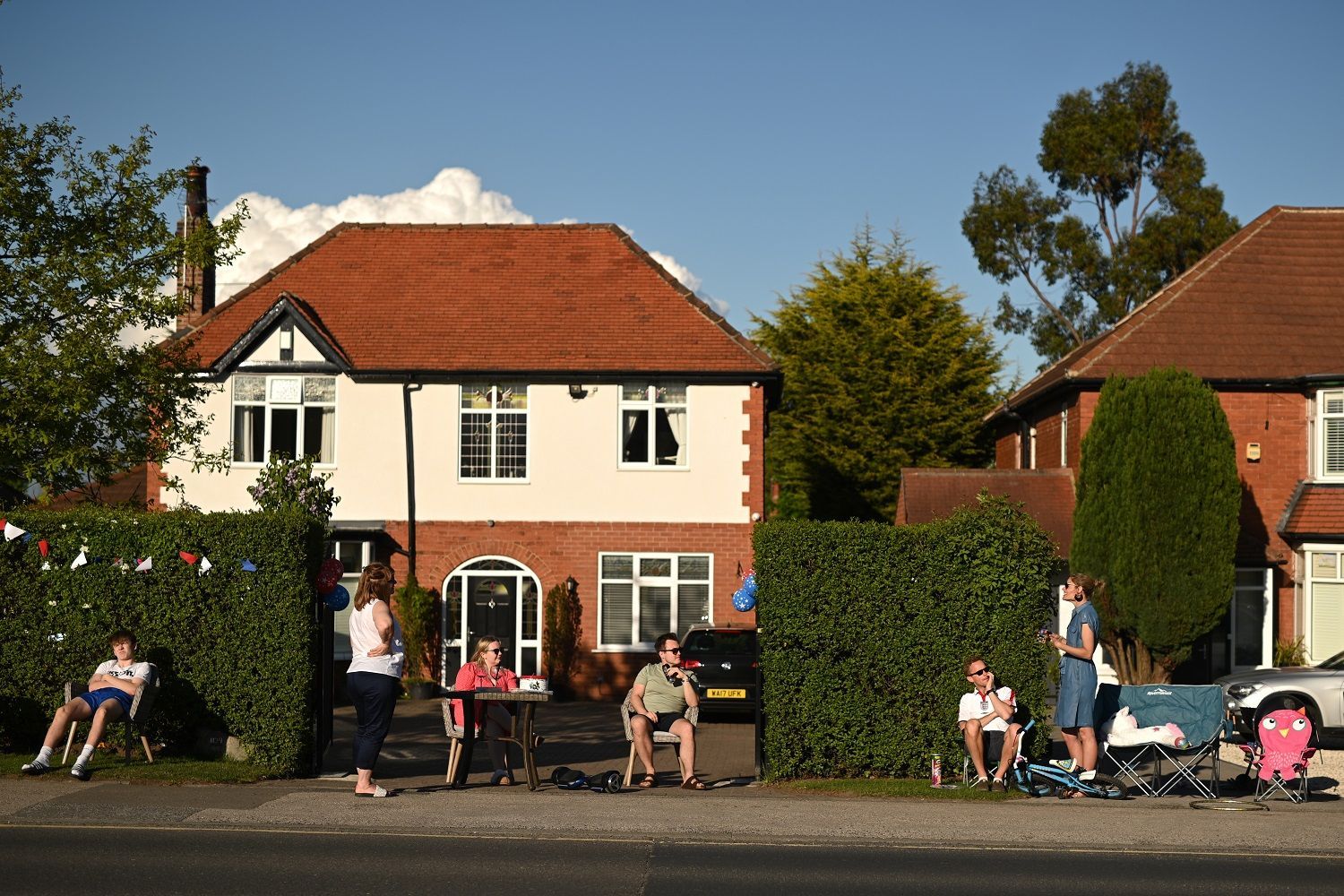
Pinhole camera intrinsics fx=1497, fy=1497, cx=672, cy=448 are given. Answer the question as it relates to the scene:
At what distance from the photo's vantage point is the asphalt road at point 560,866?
29.1 feet

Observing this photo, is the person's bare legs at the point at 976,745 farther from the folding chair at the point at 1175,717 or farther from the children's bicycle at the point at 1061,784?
the folding chair at the point at 1175,717

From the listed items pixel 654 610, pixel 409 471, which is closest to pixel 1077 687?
pixel 654 610

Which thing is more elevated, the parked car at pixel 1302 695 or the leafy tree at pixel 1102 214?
the leafy tree at pixel 1102 214

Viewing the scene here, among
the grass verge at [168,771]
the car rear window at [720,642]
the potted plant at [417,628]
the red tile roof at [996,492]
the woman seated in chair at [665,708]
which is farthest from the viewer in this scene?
the red tile roof at [996,492]

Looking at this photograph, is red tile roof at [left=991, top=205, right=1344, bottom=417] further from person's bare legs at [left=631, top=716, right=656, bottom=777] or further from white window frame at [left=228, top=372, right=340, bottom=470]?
person's bare legs at [left=631, top=716, right=656, bottom=777]

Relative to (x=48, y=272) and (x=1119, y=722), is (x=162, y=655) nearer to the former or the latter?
(x=48, y=272)

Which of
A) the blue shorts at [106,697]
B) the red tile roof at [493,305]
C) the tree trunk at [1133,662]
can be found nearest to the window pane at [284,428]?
the red tile roof at [493,305]

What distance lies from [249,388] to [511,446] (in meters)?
4.77

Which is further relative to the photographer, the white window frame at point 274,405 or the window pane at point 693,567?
the white window frame at point 274,405

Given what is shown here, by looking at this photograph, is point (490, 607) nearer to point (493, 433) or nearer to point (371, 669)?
point (493, 433)

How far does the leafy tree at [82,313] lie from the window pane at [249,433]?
793 cm

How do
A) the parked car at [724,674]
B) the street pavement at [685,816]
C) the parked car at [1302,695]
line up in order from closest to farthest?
the street pavement at [685,816]
the parked car at [1302,695]
the parked car at [724,674]

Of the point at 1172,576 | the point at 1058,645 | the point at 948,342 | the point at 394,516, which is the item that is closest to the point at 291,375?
the point at 394,516

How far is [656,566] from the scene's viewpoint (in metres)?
26.2
